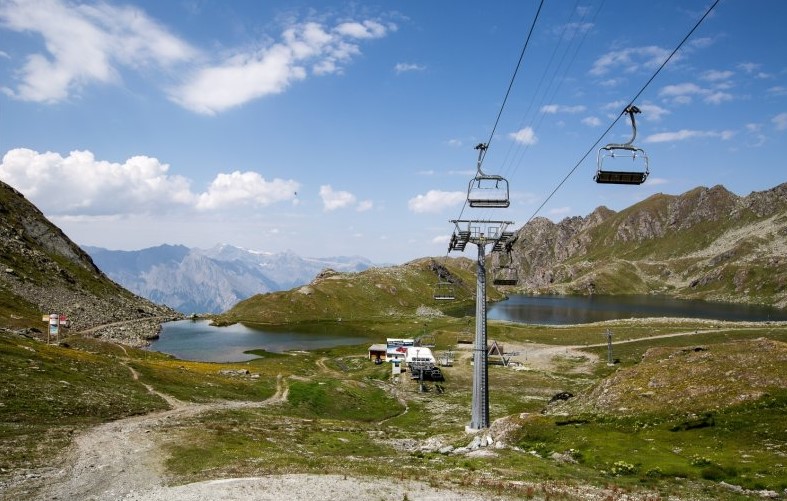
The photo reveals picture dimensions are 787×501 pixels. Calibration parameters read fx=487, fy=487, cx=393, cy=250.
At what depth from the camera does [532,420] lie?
4522 cm

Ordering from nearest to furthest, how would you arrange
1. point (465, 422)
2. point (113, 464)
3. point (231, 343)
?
point (113, 464), point (465, 422), point (231, 343)

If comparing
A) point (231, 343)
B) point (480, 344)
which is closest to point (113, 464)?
point (480, 344)

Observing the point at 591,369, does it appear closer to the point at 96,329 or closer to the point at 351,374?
the point at 351,374

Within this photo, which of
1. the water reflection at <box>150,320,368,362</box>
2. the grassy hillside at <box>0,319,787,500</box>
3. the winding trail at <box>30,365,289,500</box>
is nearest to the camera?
the winding trail at <box>30,365,289,500</box>

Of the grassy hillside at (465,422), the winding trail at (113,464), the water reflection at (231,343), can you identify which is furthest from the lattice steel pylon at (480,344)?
the water reflection at (231,343)

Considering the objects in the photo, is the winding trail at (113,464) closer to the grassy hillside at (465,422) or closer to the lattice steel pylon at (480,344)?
the grassy hillside at (465,422)

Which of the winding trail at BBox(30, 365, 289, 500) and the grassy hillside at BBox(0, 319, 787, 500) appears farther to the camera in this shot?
the grassy hillside at BBox(0, 319, 787, 500)

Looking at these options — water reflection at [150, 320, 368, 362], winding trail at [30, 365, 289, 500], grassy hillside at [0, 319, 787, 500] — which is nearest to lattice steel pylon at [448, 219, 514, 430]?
grassy hillside at [0, 319, 787, 500]

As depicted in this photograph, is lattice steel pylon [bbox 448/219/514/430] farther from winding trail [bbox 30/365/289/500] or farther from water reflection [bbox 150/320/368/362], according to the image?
water reflection [bbox 150/320/368/362]

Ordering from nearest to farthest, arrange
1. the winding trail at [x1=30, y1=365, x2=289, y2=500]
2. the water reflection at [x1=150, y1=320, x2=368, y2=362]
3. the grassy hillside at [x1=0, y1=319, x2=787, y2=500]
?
the winding trail at [x1=30, y1=365, x2=289, y2=500]
the grassy hillside at [x1=0, y1=319, x2=787, y2=500]
the water reflection at [x1=150, y1=320, x2=368, y2=362]

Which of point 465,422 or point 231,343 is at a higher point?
point 465,422

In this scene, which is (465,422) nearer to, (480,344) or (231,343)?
(480,344)

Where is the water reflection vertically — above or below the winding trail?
below

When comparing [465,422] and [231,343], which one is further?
[231,343]
